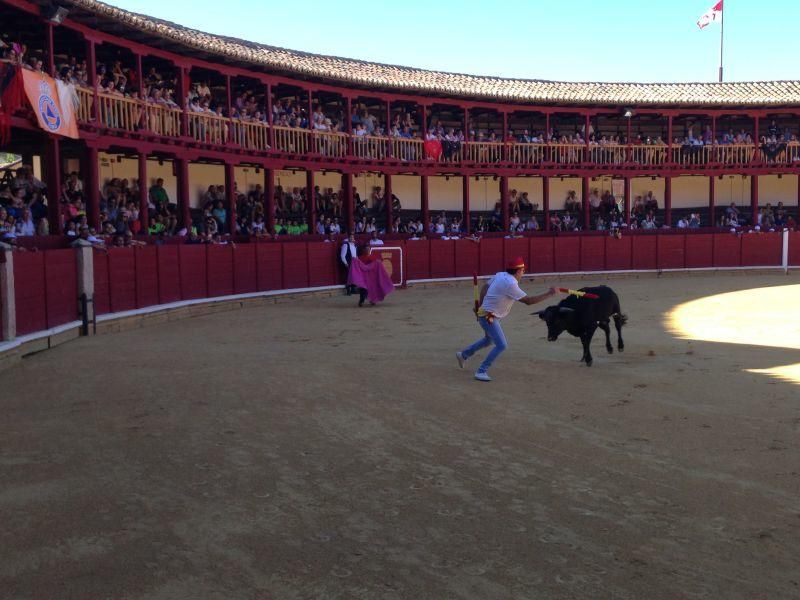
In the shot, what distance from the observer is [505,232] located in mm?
27391

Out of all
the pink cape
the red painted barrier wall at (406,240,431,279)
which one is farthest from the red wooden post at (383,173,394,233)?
the pink cape

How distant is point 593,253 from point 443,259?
5939 millimetres

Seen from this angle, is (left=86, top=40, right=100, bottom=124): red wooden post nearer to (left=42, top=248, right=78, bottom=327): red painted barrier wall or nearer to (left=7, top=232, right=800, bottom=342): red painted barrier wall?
(left=7, top=232, right=800, bottom=342): red painted barrier wall

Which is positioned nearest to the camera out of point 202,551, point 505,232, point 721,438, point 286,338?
point 202,551

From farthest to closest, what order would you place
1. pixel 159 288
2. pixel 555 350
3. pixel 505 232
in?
pixel 505 232
pixel 159 288
pixel 555 350

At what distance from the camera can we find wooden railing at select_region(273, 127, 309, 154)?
22.1 m

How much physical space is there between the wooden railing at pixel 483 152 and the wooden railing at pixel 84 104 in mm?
13904

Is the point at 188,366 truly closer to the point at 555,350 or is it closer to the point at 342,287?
the point at 555,350

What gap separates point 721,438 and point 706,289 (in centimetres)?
1654

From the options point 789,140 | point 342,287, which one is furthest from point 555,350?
point 789,140

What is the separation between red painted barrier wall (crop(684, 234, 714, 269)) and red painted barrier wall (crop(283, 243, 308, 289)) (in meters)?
14.6

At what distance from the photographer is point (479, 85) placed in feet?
93.8

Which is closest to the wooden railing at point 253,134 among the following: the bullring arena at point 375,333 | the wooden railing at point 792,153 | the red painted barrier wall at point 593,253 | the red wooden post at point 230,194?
the bullring arena at point 375,333

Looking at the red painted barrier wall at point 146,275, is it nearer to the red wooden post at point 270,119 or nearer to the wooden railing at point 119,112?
the wooden railing at point 119,112
